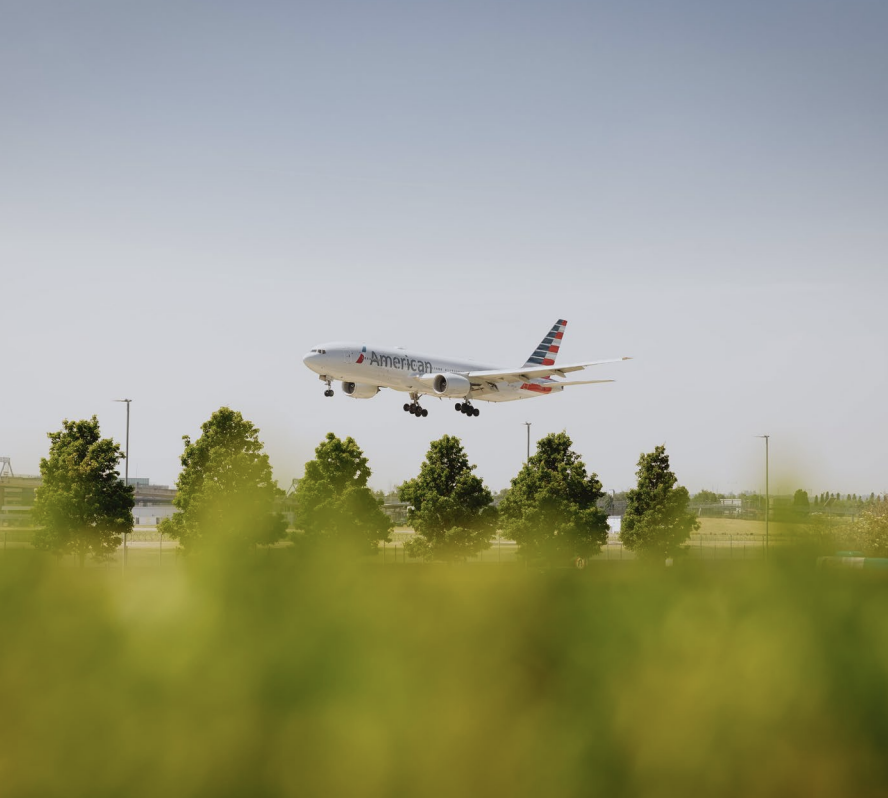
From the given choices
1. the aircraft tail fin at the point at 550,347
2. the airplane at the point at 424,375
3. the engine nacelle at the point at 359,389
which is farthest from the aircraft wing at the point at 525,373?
the aircraft tail fin at the point at 550,347

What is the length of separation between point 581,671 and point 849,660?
38.8 inches

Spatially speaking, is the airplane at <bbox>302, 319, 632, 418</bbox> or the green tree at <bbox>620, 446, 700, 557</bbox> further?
the airplane at <bbox>302, 319, 632, 418</bbox>

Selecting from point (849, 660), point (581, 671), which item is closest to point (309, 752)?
point (581, 671)

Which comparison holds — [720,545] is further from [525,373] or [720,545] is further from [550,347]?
[550,347]

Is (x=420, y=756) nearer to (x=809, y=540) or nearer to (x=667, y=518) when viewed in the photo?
(x=809, y=540)

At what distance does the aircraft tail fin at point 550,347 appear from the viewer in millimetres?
99438

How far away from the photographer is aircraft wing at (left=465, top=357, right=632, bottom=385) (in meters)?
68.6

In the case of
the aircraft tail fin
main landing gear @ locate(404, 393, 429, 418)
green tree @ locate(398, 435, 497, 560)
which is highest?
the aircraft tail fin

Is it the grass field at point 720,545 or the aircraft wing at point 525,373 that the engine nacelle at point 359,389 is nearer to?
the aircraft wing at point 525,373

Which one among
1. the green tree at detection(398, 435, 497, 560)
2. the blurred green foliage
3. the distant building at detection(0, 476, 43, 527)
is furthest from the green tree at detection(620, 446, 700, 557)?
the green tree at detection(398, 435, 497, 560)

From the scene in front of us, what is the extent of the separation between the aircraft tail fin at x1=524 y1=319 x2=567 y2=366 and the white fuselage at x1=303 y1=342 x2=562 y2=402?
17100 millimetres

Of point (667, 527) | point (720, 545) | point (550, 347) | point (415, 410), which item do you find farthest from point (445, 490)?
point (720, 545)

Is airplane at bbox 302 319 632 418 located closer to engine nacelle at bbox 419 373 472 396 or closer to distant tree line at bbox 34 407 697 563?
engine nacelle at bbox 419 373 472 396

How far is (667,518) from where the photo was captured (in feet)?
26.3
